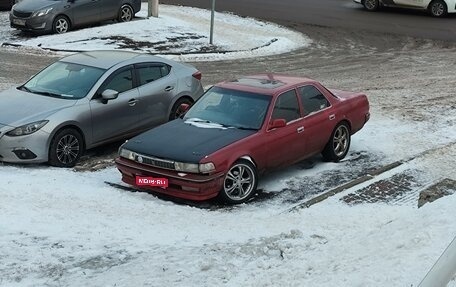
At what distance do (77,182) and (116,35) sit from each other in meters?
13.2

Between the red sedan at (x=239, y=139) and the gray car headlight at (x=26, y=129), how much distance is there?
4.62 feet

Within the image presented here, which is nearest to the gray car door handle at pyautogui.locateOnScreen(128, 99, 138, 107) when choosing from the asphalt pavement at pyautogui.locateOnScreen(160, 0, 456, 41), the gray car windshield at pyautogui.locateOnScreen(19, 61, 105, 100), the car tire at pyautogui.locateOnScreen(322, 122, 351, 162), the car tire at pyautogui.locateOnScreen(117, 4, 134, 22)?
the gray car windshield at pyautogui.locateOnScreen(19, 61, 105, 100)

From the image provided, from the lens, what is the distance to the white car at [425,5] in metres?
26.8

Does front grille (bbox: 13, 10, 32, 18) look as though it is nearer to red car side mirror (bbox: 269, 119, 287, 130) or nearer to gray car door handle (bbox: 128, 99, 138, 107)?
gray car door handle (bbox: 128, 99, 138, 107)

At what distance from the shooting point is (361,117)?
10.9 m

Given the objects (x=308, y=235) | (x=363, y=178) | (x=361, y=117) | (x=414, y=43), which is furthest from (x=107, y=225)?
(x=414, y=43)

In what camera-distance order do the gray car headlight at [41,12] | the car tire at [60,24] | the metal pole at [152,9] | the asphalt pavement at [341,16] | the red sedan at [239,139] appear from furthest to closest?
the asphalt pavement at [341,16] → the metal pole at [152,9] → the car tire at [60,24] → the gray car headlight at [41,12] → the red sedan at [239,139]

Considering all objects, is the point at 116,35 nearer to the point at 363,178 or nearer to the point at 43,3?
the point at 43,3

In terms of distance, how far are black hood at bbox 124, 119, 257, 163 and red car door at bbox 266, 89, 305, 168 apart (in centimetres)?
36

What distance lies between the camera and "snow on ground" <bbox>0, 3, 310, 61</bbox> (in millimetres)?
19984

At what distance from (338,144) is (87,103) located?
390 centimetres

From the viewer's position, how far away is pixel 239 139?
8695mm

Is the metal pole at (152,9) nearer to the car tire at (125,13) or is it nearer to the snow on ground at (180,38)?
the snow on ground at (180,38)

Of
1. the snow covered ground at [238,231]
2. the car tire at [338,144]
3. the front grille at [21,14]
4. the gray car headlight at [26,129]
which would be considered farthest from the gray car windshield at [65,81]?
the front grille at [21,14]
